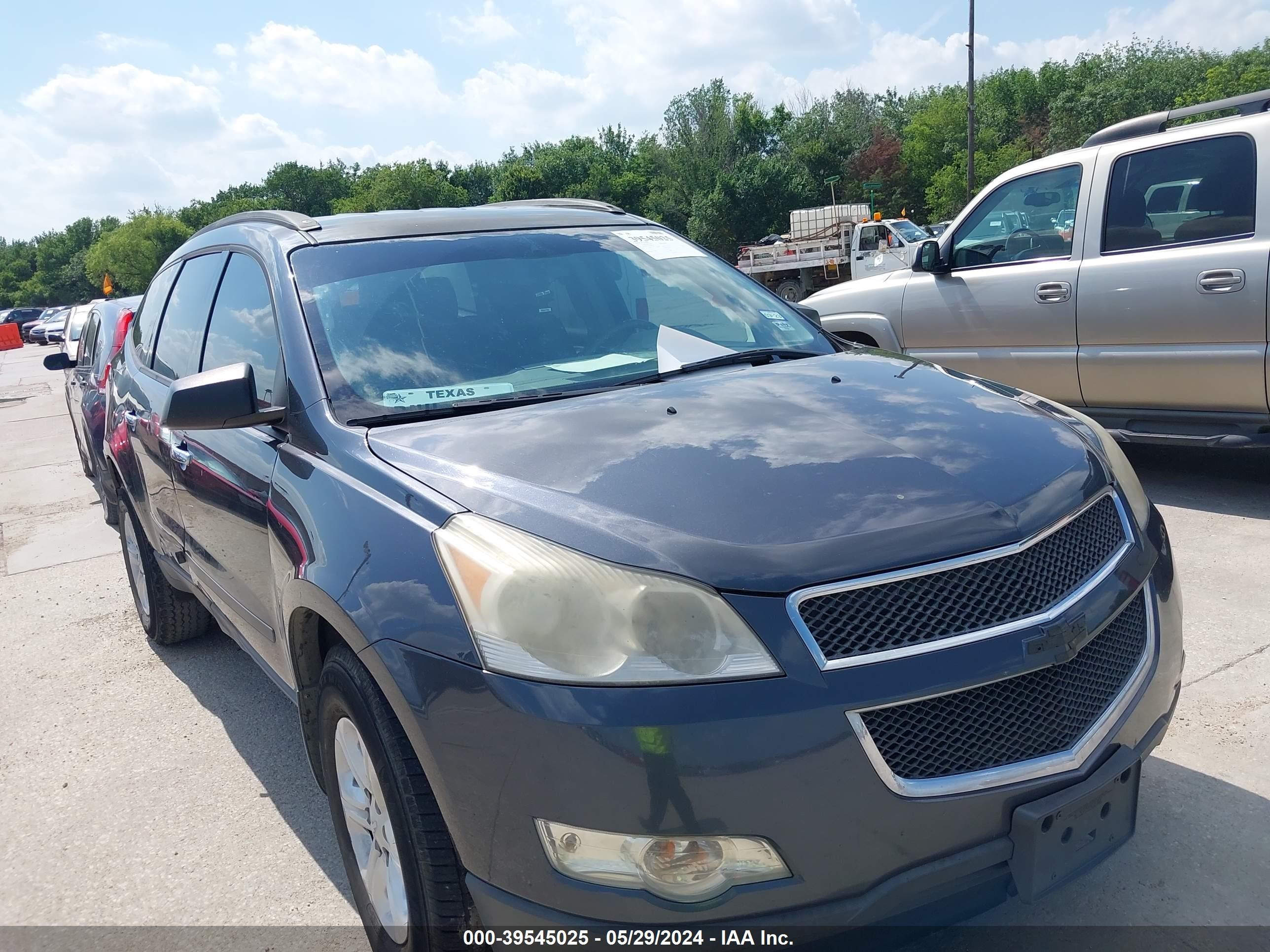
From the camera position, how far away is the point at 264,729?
3.92 metres

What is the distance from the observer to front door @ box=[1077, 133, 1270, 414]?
5.02 meters

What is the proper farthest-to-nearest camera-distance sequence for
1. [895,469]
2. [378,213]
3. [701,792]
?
1. [378,213]
2. [895,469]
3. [701,792]

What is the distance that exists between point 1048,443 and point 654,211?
7825 cm

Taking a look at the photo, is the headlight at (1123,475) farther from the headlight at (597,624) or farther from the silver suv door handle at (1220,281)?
the silver suv door handle at (1220,281)

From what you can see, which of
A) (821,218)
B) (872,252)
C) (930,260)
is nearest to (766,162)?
(821,218)

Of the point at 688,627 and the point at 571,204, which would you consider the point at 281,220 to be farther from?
the point at 688,627

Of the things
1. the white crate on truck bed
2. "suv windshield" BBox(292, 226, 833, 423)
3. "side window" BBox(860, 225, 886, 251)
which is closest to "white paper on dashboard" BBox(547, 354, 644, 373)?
"suv windshield" BBox(292, 226, 833, 423)

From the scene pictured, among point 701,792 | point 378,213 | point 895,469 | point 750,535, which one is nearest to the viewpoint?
point 701,792

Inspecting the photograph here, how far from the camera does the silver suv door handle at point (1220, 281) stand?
4.99 meters

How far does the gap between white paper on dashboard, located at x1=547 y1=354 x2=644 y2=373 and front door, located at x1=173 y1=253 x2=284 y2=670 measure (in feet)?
2.55

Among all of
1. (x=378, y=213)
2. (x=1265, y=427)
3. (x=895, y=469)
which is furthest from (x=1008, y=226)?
(x=895, y=469)

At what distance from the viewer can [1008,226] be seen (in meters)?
6.16

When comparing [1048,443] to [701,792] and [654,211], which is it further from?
[654,211]

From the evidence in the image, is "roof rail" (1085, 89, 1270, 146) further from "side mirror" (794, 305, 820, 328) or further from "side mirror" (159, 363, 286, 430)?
"side mirror" (159, 363, 286, 430)
